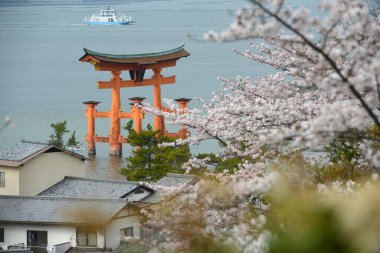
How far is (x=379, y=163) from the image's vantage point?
11.1ft

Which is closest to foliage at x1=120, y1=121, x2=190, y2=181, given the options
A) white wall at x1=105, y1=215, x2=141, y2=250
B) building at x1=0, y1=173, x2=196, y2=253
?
building at x1=0, y1=173, x2=196, y2=253

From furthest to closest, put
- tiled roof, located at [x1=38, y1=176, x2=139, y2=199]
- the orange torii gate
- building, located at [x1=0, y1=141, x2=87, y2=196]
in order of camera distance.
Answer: the orange torii gate, building, located at [x1=0, y1=141, x2=87, y2=196], tiled roof, located at [x1=38, y1=176, x2=139, y2=199]

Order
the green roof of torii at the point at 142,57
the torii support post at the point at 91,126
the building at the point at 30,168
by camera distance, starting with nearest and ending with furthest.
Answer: the building at the point at 30,168 → the green roof of torii at the point at 142,57 → the torii support post at the point at 91,126

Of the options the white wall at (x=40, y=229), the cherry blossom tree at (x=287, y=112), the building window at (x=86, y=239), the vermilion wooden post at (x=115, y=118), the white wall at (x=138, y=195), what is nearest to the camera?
the cherry blossom tree at (x=287, y=112)

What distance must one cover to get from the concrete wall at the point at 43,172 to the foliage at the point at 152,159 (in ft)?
4.56

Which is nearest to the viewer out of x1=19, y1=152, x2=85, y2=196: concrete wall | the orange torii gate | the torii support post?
x1=19, y1=152, x2=85, y2=196: concrete wall

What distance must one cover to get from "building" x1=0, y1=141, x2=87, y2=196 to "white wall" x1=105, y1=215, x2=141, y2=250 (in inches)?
163

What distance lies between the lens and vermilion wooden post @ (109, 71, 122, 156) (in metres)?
27.9

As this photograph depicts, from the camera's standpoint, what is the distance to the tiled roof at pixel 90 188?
49.7 ft

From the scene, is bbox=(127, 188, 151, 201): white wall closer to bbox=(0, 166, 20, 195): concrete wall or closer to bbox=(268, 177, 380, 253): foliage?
bbox=(0, 166, 20, 195): concrete wall

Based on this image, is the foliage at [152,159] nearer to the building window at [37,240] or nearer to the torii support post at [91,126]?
the building window at [37,240]

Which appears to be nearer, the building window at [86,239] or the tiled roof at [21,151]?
the building window at [86,239]

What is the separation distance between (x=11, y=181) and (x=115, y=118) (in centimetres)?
1135

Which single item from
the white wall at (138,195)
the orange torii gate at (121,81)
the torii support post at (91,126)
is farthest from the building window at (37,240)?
the torii support post at (91,126)
